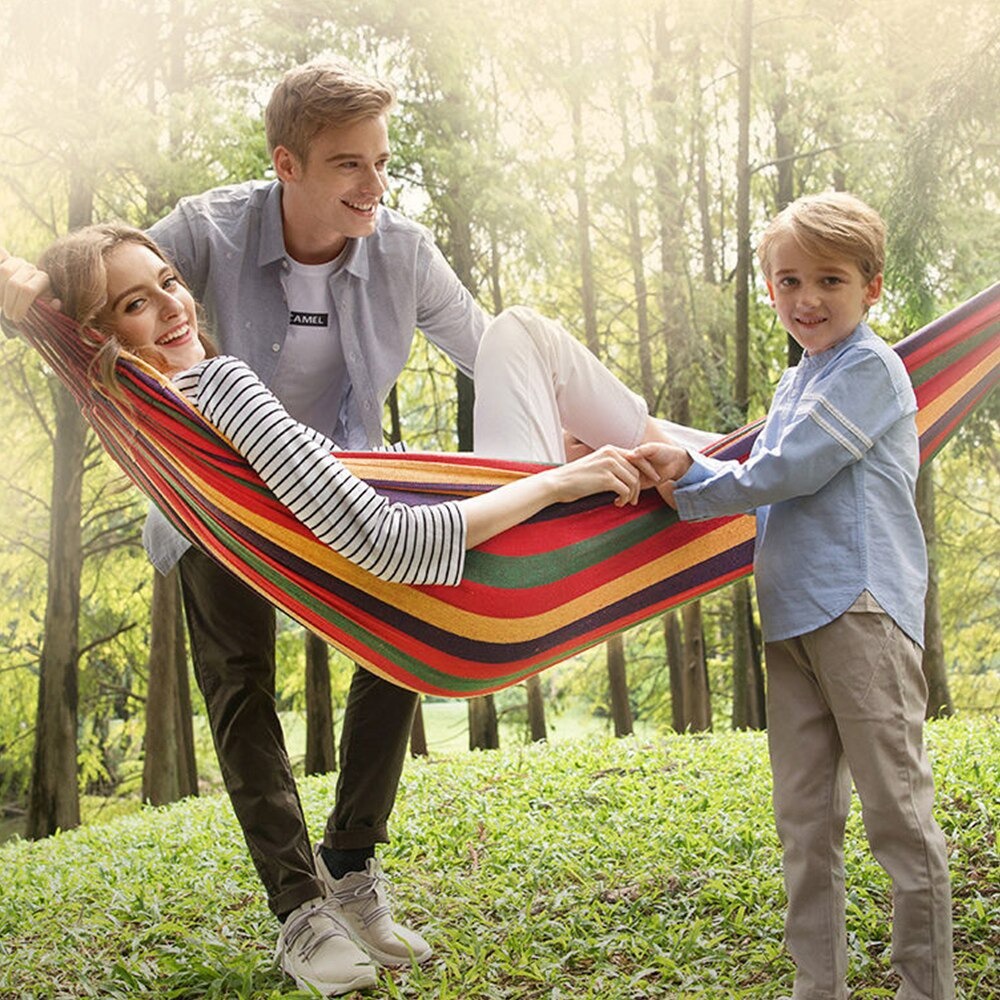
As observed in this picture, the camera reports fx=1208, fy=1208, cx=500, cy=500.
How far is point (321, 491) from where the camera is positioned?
64.9 inches

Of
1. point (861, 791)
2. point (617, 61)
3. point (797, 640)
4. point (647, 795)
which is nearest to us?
point (861, 791)

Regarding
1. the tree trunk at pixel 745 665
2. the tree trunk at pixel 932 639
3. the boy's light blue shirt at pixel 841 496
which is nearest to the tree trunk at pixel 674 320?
the tree trunk at pixel 745 665

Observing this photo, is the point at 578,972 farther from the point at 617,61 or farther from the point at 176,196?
the point at 617,61

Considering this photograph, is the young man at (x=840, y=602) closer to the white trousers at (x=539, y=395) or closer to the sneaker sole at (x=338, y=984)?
the white trousers at (x=539, y=395)

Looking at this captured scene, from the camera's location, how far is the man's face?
1.92 m

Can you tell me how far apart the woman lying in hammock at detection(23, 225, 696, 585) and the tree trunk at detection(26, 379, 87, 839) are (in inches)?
240

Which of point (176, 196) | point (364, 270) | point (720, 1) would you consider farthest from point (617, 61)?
point (364, 270)

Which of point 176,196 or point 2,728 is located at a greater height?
point 176,196

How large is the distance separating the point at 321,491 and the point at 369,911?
37.3 inches

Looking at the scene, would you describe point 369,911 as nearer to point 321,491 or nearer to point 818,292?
point 321,491

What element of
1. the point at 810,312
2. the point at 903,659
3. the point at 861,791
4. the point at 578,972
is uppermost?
the point at 810,312

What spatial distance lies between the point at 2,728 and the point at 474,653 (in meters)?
9.07

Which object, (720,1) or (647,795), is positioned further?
(720,1)

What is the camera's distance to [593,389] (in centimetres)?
210
